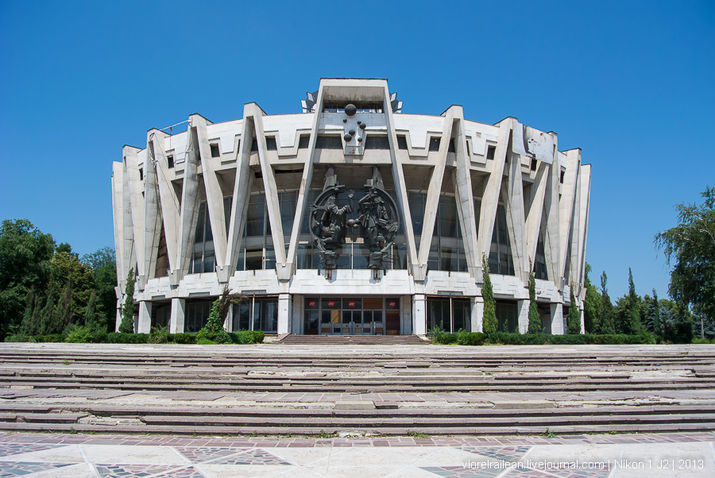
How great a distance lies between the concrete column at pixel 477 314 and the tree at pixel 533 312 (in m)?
4.07

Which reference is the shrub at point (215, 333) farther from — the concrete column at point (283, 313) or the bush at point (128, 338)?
the concrete column at point (283, 313)

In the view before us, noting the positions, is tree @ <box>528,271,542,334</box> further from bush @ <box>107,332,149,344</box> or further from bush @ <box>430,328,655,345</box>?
bush @ <box>107,332,149,344</box>

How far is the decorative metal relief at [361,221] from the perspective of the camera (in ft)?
134

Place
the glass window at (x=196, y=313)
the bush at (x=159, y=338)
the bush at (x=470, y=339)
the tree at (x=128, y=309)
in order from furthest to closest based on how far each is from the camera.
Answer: the glass window at (x=196, y=313) < the tree at (x=128, y=309) < the bush at (x=470, y=339) < the bush at (x=159, y=338)

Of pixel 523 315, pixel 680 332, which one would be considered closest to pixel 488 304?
pixel 523 315

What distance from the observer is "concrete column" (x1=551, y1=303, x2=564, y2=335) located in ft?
150

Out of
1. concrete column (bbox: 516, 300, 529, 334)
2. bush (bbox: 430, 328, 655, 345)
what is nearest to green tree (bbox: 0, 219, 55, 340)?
bush (bbox: 430, 328, 655, 345)

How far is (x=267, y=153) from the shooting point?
40.9 meters

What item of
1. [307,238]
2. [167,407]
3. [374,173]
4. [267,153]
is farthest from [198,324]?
[167,407]

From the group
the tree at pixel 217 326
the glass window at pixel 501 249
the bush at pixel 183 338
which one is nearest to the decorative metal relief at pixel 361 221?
the tree at pixel 217 326

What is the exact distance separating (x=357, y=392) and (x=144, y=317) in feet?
123

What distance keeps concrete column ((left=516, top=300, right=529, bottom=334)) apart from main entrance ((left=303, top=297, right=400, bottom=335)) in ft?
35.3

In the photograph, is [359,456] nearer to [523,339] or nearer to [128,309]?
[523,339]

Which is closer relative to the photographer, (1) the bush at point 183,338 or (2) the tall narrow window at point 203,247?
(1) the bush at point 183,338
